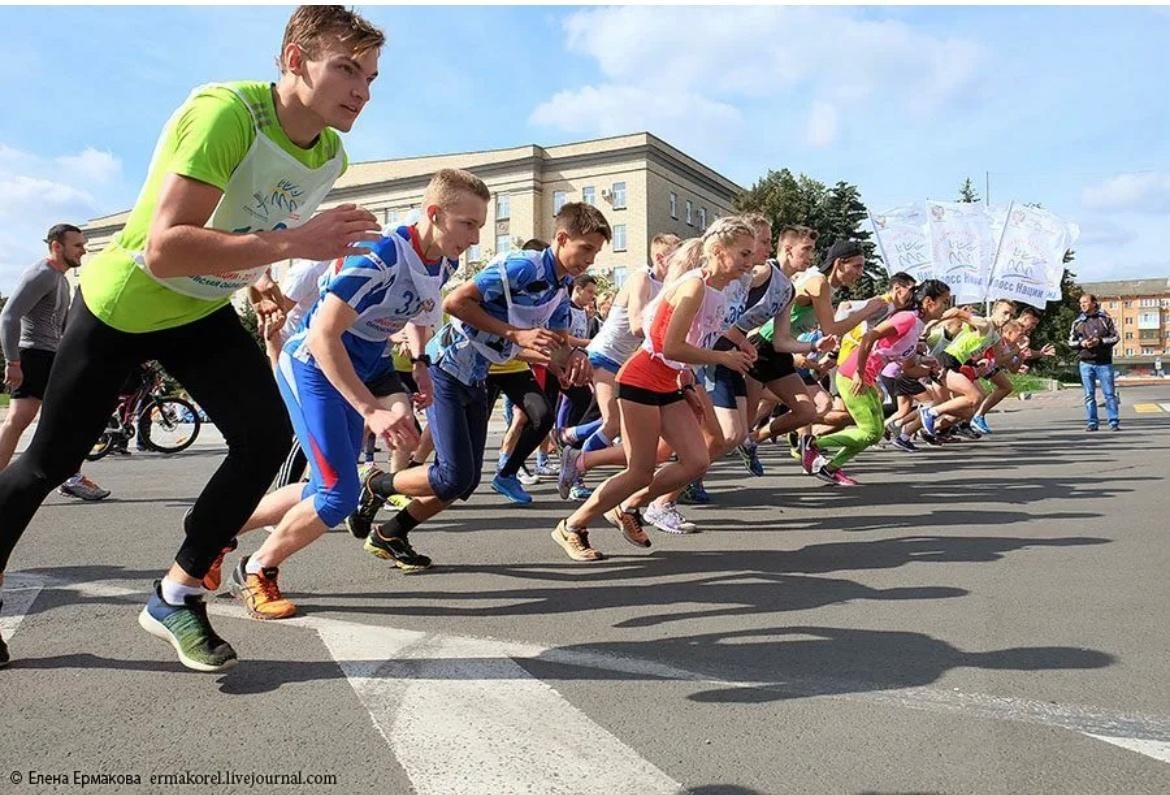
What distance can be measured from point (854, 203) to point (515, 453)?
205ft

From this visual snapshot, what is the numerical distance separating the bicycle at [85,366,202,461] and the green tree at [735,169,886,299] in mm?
47862

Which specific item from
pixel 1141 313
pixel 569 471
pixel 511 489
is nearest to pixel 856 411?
pixel 569 471

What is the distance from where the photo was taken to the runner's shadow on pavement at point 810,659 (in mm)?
2908

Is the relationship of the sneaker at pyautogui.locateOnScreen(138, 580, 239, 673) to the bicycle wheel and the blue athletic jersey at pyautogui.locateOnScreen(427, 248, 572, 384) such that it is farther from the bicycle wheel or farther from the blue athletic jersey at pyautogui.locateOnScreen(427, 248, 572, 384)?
the bicycle wheel

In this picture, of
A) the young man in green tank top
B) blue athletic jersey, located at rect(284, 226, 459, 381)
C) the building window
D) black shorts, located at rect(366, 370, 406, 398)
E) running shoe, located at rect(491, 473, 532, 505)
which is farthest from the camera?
the building window

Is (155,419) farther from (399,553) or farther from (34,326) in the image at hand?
(399,553)

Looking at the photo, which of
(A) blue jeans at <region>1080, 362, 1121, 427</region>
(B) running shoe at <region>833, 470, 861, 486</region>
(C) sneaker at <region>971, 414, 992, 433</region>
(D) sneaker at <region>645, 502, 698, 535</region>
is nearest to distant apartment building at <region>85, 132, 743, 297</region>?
(C) sneaker at <region>971, 414, 992, 433</region>

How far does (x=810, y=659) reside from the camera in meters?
3.20

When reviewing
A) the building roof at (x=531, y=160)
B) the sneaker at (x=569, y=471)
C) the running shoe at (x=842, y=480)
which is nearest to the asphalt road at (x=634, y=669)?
the sneaker at (x=569, y=471)

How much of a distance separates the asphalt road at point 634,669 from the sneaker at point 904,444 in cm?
661

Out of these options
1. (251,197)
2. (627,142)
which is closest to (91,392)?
(251,197)

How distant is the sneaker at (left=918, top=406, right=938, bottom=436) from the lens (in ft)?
42.8

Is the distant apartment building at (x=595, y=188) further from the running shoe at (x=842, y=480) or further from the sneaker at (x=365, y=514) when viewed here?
the sneaker at (x=365, y=514)

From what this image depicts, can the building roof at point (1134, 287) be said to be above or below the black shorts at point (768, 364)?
above
